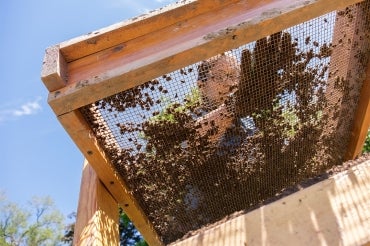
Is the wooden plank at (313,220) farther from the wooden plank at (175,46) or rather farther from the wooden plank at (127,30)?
the wooden plank at (127,30)

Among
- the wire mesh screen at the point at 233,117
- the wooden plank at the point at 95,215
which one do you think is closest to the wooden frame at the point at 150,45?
the wire mesh screen at the point at 233,117

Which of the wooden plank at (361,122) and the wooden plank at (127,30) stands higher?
the wooden plank at (127,30)

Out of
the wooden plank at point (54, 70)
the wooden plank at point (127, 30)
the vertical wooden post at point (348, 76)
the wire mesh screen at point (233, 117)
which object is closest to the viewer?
the wooden plank at point (54, 70)

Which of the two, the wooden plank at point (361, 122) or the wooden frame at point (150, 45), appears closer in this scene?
the wooden frame at point (150, 45)

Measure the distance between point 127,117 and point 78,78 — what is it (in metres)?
0.46

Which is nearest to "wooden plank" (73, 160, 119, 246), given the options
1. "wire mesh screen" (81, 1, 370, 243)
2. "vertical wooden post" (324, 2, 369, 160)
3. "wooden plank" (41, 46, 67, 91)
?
"wire mesh screen" (81, 1, 370, 243)

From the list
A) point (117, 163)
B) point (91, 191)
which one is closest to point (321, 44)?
point (117, 163)

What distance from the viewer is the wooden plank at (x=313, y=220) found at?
1203 millimetres

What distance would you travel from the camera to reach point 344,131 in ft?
9.07

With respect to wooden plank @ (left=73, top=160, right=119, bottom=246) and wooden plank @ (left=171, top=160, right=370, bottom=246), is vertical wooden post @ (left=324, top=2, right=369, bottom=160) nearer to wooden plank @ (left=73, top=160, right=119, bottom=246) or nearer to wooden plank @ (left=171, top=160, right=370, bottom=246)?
wooden plank @ (left=171, top=160, right=370, bottom=246)

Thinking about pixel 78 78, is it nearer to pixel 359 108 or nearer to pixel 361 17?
pixel 361 17

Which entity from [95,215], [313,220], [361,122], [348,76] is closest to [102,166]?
[95,215]

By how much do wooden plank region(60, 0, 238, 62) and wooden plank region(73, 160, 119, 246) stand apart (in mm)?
701

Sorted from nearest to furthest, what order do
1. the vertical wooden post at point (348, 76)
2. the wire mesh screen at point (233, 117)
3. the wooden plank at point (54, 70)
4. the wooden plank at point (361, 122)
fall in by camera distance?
the wooden plank at point (54, 70)
the wire mesh screen at point (233, 117)
the vertical wooden post at point (348, 76)
the wooden plank at point (361, 122)
